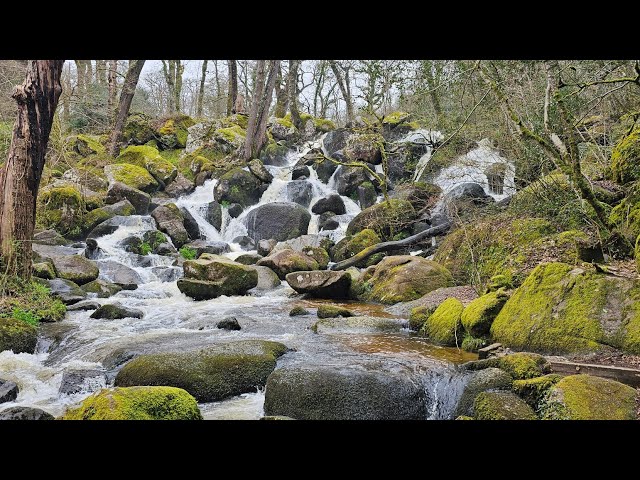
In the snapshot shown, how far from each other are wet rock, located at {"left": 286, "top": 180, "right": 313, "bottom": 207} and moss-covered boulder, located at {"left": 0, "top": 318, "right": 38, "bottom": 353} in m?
12.8

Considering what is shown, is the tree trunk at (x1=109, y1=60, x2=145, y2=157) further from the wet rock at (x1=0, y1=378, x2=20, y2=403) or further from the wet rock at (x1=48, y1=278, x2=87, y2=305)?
the wet rock at (x1=0, y1=378, x2=20, y2=403)

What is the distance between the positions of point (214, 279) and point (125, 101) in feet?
44.9

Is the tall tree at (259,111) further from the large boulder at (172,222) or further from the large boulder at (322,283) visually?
the large boulder at (322,283)

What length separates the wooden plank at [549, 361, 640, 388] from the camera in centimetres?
457

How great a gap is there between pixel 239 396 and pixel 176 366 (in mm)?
811

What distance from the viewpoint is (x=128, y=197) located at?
17281 mm

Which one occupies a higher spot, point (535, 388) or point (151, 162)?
point (151, 162)

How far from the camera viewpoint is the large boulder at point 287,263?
1336 cm

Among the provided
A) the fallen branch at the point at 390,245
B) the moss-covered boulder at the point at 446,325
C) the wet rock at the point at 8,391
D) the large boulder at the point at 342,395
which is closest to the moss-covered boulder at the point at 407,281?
the fallen branch at the point at 390,245

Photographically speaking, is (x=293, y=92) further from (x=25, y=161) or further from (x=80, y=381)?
(x=80, y=381)

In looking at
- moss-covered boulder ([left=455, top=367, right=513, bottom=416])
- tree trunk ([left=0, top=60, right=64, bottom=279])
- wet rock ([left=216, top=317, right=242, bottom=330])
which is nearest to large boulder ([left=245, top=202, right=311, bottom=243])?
wet rock ([left=216, top=317, right=242, bottom=330])

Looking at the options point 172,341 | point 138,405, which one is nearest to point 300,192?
point 172,341
